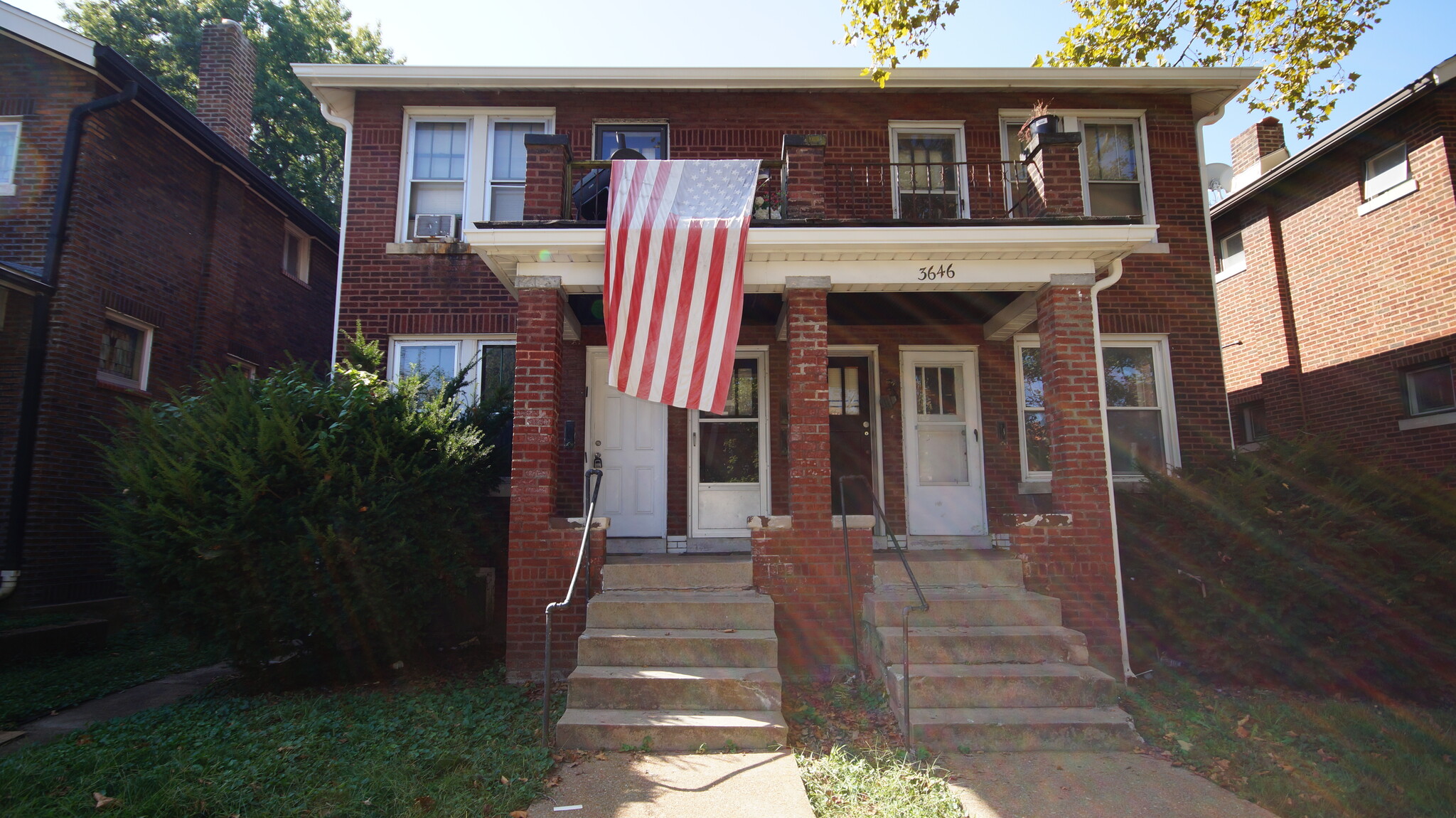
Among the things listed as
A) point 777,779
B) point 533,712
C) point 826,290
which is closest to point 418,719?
point 533,712

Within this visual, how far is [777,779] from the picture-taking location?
4324 millimetres

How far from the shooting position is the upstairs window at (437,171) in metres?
8.85

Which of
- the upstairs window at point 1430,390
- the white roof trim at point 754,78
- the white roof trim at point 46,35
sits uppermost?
the white roof trim at point 46,35

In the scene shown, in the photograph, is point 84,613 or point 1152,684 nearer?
point 1152,684

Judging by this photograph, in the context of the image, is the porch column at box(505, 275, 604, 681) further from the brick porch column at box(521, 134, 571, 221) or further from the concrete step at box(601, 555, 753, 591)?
the brick porch column at box(521, 134, 571, 221)

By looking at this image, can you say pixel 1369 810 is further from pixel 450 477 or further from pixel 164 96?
pixel 164 96

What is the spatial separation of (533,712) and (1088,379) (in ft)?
17.2

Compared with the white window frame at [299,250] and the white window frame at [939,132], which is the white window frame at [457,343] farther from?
the white window frame at [299,250]

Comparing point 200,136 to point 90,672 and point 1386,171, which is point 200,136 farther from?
point 1386,171

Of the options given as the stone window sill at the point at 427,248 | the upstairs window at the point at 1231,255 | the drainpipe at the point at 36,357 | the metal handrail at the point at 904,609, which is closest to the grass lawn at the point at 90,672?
the drainpipe at the point at 36,357

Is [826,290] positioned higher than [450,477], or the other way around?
[826,290]

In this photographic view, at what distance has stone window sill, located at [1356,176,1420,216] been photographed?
32.3ft

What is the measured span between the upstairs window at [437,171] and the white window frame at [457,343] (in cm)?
123

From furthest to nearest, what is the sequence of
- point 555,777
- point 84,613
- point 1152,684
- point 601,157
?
point 601,157
point 84,613
point 1152,684
point 555,777
